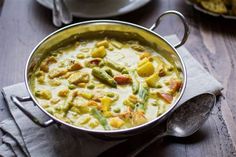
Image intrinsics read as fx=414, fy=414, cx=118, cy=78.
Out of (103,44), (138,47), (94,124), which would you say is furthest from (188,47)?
(94,124)

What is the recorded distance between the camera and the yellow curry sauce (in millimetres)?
1104

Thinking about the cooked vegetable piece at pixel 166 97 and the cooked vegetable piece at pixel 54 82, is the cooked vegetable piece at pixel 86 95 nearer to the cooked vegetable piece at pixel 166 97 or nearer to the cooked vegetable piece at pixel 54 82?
the cooked vegetable piece at pixel 54 82

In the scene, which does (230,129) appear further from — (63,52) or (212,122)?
(63,52)

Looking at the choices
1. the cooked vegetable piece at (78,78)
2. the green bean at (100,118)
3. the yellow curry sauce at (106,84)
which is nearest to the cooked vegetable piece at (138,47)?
the yellow curry sauce at (106,84)

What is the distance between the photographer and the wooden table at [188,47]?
44.3 inches

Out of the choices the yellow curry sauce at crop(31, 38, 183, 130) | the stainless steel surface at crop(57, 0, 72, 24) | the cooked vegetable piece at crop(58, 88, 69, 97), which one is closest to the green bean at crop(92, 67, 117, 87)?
the yellow curry sauce at crop(31, 38, 183, 130)

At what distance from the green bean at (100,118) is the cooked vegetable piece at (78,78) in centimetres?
13

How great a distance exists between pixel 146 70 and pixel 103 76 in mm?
135

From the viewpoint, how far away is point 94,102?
1.13 m

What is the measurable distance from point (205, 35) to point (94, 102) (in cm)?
61

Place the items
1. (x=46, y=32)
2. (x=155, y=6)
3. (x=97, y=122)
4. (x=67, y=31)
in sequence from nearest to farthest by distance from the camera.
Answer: (x=97, y=122) → (x=67, y=31) → (x=46, y=32) → (x=155, y=6)

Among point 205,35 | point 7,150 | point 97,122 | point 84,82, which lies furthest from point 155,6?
point 7,150

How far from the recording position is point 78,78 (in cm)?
121

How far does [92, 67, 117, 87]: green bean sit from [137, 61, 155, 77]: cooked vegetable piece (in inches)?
3.7
